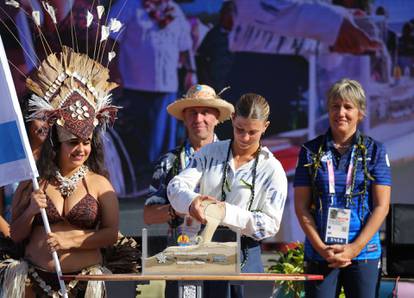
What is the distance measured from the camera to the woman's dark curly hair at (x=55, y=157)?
513 cm

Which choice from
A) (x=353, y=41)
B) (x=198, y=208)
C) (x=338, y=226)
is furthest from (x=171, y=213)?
(x=353, y=41)

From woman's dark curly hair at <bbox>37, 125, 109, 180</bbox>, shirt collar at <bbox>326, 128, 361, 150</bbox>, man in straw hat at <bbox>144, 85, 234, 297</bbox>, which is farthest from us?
man in straw hat at <bbox>144, 85, 234, 297</bbox>

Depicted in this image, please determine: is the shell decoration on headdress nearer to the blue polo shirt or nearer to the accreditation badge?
the blue polo shirt

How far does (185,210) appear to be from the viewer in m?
4.59

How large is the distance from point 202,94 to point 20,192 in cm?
→ 120

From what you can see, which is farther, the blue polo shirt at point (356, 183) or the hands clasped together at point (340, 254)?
the blue polo shirt at point (356, 183)

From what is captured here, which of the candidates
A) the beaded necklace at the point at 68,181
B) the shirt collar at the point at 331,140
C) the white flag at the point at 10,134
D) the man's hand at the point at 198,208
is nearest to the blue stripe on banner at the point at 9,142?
the white flag at the point at 10,134

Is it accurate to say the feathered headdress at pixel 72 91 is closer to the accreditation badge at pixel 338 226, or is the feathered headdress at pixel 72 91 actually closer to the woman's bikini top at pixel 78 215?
the woman's bikini top at pixel 78 215

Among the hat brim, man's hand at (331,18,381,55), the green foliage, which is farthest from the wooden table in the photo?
man's hand at (331,18,381,55)

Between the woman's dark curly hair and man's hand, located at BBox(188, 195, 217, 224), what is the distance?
2.97ft

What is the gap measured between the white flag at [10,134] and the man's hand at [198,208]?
1017mm

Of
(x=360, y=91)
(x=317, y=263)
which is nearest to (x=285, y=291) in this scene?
(x=317, y=263)

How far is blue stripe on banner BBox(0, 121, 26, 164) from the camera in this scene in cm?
513

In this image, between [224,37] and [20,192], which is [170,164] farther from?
[224,37]
